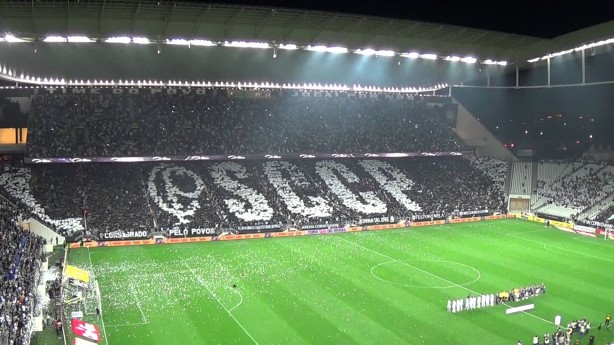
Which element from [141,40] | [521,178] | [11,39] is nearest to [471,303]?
[141,40]

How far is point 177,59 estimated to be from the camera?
39.6 meters

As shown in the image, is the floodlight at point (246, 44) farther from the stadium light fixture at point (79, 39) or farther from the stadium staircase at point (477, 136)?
the stadium staircase at point (477, 136)

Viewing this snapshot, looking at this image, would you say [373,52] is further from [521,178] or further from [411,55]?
[521,178]

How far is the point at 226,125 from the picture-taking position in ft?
182

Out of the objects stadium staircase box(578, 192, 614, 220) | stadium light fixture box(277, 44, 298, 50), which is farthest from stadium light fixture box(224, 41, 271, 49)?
stadium staircase box(578, 192, 614, 220)

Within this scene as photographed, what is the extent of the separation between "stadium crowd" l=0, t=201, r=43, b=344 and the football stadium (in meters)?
0.18

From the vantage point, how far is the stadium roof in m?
28.1

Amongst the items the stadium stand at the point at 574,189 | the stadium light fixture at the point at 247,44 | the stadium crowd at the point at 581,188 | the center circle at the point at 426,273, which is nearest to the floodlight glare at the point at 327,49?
the stadium light fixture at the point at 247,44

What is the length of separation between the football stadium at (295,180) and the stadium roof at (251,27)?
167 millimetres

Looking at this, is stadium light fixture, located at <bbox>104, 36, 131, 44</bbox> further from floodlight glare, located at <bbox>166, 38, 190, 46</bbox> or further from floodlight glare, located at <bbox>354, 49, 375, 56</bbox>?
floodlight glare, located at <bbox>354, 49, 375, 56</bbox>

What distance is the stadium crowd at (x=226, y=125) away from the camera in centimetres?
4944

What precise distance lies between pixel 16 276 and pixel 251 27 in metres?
17.9

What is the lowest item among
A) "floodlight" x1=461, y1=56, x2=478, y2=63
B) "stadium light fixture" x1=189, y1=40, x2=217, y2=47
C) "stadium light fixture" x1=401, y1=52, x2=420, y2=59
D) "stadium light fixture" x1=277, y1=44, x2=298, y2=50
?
"stadium light fixture" x1=189, y1=40, x2=217, y2=47

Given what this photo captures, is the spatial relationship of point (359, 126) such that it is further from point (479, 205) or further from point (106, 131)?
point (106, 131)
